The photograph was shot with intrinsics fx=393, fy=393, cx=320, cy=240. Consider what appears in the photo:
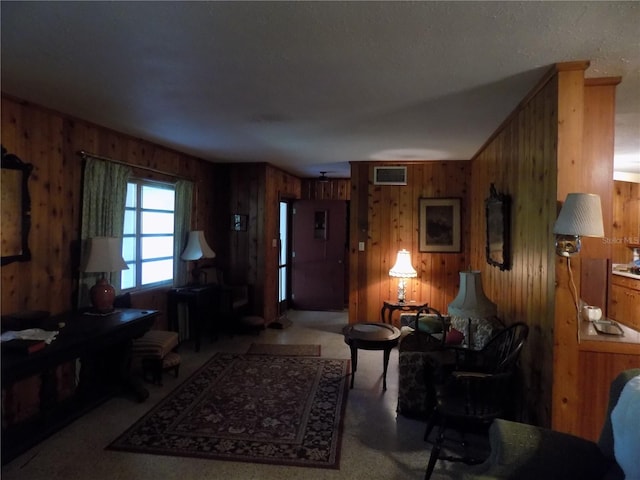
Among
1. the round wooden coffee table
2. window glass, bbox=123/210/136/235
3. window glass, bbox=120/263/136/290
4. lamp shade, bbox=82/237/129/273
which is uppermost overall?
window glass, bbox=123/210/136/235

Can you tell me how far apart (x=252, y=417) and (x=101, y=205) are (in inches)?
88.0

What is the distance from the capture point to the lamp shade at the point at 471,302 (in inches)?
109

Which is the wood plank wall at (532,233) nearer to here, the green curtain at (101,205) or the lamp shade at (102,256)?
the lamp shade at (102,256)

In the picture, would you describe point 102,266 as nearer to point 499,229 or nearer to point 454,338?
point 454,338

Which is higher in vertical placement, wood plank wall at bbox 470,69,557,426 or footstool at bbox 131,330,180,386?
wood plank wall at bbox 470,69,557,426

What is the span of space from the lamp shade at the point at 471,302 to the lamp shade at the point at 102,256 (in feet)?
8.87

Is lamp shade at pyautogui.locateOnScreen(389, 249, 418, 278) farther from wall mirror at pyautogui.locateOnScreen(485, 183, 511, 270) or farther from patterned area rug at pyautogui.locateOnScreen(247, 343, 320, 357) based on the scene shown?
patterned area rug at pyautogui.locateOnScreen(247, 343, 320, 357)

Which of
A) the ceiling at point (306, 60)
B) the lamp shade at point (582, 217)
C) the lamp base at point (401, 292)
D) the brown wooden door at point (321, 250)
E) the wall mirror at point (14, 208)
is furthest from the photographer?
the brown wooden door at point (321, 250)

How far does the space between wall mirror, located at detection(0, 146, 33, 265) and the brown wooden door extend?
430cm

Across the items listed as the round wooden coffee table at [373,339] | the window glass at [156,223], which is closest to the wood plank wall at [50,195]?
the window glass at [156,223]

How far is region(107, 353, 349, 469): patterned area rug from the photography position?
2.52 metres

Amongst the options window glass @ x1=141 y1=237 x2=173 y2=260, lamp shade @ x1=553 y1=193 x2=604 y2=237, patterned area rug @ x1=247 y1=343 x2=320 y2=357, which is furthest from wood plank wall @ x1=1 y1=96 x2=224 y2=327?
lamp shade @ x1=553 y1=193 x2=604 y2=237

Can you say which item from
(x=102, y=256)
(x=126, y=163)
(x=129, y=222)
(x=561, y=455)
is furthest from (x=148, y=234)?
(x=561, y=455)

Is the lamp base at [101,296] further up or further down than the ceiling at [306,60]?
further down
